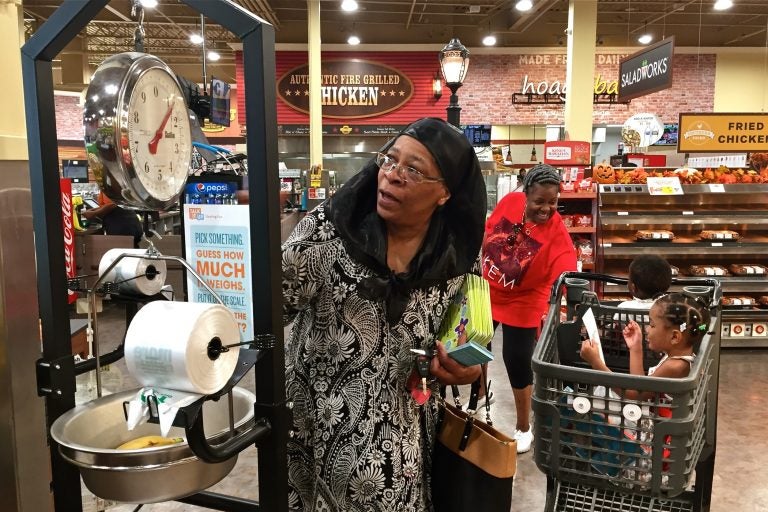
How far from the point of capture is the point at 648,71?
318 inches

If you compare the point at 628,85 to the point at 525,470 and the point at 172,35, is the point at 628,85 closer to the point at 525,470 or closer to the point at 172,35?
the point at 525,470

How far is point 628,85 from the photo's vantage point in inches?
343

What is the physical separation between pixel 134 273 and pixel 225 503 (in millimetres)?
548

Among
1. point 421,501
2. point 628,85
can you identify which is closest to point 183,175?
point 421,501

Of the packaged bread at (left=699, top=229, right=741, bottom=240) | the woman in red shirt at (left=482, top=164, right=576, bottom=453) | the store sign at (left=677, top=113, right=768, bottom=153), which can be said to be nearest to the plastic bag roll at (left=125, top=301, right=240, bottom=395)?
the woman in red shirt at (left=482, top=164, right=576, bottom=453)

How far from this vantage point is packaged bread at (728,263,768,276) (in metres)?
5.97

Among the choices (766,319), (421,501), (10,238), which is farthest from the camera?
(766,319)

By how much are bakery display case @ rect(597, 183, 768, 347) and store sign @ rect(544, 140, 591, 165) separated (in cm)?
116

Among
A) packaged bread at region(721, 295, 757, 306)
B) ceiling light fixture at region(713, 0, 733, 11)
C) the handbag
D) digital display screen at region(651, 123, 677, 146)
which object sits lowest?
packaged bread at region(721, 295, 757, 306)

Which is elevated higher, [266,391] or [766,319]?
[266,391]

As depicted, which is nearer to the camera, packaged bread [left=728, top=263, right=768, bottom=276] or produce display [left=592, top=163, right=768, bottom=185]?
packaged bread [left=728, top=263, right=768, bottom=276]

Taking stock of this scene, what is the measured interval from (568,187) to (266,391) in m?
5.53

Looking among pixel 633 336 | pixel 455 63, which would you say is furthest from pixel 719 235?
pixel 633 336

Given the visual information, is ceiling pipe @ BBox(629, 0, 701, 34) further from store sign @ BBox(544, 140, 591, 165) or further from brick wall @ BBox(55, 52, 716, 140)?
store sign @ BBox(544, 140, 591, 165)
